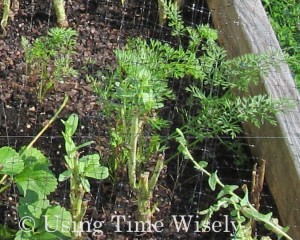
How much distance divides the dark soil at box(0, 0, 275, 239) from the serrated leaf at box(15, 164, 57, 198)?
0.13 meters

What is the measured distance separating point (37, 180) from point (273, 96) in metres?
0.73

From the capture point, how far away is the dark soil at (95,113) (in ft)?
7.34

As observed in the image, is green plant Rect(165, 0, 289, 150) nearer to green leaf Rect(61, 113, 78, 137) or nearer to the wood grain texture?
the wood grain texture

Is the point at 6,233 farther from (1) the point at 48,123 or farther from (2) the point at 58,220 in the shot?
(1) the point at 48,123

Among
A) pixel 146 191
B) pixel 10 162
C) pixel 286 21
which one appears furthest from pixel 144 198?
pixel 286 21

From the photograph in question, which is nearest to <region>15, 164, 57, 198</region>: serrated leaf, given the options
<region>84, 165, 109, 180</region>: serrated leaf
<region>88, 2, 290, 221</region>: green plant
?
<region>84, 165, 109, 180</region>: serrated leaf

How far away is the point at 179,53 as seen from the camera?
2318mm

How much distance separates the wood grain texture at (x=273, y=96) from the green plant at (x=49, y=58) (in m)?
0.53

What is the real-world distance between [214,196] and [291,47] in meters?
0.64

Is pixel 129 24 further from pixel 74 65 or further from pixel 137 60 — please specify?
pixel 137 60

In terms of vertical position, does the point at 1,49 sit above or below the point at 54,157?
above

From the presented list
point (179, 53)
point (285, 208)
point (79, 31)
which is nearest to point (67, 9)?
point (79, 31)

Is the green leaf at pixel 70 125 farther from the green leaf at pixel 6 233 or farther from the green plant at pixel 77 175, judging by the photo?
the green leaf at pixel 6 233

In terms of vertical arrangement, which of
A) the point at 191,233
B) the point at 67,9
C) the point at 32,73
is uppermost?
the point at 67,9
